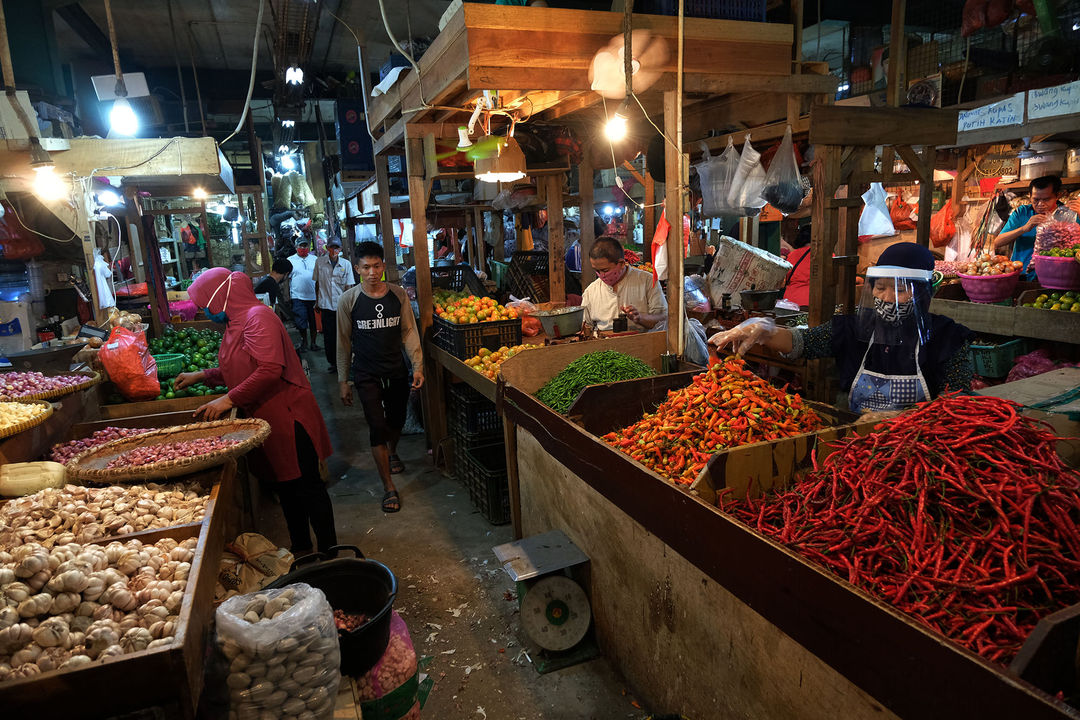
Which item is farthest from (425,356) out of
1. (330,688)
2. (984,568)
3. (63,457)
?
(984,568)

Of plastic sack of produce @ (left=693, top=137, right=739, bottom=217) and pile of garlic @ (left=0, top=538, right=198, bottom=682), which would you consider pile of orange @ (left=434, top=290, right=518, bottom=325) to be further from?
pile of garlic @ (left=0, top=538, right=198, bottom=682)

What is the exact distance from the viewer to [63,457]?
3488 mm

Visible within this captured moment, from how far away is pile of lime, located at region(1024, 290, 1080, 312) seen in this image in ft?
18.2

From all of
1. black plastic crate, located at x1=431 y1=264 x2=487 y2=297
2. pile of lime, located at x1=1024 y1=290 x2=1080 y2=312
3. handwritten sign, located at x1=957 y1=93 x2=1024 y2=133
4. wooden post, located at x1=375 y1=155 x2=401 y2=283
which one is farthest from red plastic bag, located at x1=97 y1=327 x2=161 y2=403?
handwritten sign, located at x1=957 y1=93 x2=1024 y2=133

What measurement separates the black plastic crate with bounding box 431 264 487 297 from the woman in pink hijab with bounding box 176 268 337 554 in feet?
15.5

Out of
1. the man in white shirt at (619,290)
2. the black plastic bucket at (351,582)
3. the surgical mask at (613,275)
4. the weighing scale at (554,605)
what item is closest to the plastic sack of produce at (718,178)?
the man in white shirt at (619,290)

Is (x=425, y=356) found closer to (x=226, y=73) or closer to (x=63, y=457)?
(x=63, y=457)

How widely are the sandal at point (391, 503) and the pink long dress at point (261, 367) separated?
1.56m

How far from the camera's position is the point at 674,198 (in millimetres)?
3596

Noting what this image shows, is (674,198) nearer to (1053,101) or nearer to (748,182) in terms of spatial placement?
(748,182)

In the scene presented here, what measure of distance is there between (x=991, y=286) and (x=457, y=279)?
21.3 ft

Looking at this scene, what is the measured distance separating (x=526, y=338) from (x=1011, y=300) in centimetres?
503

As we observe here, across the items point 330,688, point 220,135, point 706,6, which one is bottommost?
point 330,688

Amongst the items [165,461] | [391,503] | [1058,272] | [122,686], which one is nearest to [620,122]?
[165,461]
